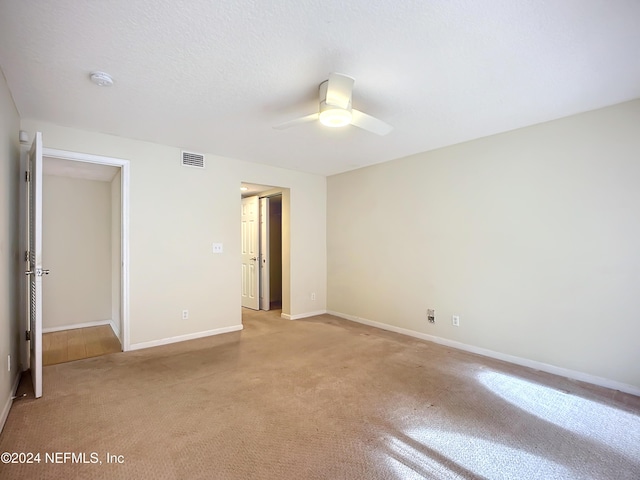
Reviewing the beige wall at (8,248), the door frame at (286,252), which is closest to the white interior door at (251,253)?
the door frame at (286,252)

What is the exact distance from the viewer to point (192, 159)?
402cm

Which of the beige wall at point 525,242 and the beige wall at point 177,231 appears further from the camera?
the beige wall at point 177,231

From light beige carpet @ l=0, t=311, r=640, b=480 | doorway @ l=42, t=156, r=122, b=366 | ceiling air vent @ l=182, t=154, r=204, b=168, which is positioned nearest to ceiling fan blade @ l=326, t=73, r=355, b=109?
light beige carpet @ l=0, t=311, r=640, b=480

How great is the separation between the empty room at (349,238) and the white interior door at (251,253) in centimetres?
101

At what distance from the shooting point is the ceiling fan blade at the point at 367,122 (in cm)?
230

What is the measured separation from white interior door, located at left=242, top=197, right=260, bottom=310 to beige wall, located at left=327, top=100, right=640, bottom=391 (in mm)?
2212

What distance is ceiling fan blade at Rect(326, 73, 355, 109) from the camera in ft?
7.07

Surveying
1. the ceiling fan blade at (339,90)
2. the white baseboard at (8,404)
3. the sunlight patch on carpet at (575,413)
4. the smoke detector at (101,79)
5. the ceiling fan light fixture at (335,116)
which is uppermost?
the smoke detector at (101,79)

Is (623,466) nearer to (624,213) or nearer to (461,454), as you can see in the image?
(461,454)

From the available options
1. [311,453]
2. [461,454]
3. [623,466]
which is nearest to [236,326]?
[311,453]

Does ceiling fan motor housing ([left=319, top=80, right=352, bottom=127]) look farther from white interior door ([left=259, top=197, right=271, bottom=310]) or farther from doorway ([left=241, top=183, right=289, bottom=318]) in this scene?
white interior door ([left=259, top=197, right=271, bottom=310])

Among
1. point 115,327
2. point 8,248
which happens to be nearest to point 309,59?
point 8,248

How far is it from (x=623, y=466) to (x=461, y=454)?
2.85ft

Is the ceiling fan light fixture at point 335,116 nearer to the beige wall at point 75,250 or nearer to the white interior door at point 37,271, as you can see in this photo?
the white interior door at point 37,271
